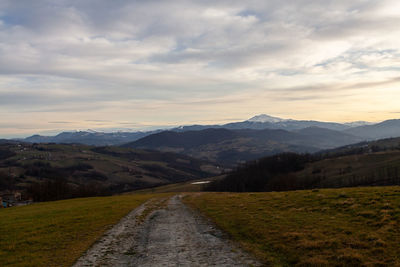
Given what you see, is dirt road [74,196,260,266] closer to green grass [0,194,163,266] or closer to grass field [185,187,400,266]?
green grass [0,194,163,266]

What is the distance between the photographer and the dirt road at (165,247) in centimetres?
1643

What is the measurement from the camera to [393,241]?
16219 mm

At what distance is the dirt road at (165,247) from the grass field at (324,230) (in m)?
1.65

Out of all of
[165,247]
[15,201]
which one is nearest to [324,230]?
[165,247]

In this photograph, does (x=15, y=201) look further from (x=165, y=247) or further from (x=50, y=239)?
(x=165, y=247)

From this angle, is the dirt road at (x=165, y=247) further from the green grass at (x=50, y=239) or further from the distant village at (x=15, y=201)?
the distant village at (x=15, y=201)

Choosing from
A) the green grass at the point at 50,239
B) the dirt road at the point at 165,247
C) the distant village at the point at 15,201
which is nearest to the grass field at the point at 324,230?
the dirt road at the point at 165,247

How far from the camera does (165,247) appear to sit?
1967cm

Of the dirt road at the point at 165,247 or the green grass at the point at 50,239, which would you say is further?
the green grass at the point at 50,239

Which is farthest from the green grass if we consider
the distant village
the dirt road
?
the distant village

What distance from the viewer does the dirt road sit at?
1643 cm

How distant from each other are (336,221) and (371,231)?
3.80 metres

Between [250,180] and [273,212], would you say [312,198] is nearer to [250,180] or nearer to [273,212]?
[273,212]

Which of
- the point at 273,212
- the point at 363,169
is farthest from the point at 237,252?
the point at 363,169
